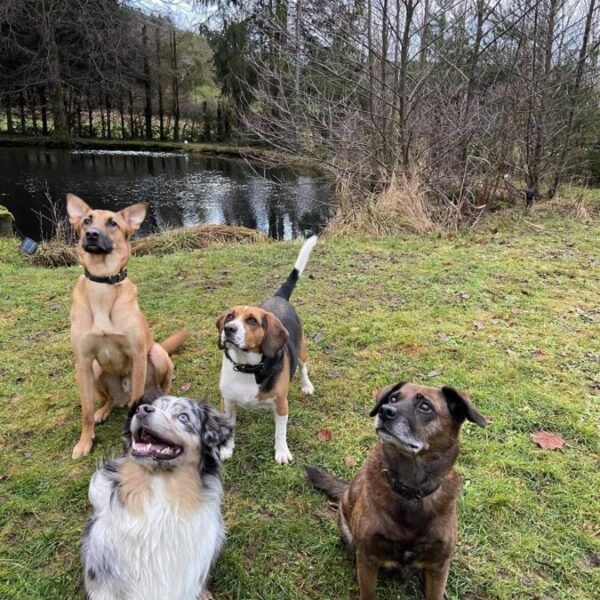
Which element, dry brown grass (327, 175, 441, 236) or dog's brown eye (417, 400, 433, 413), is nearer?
dog's brown eye (417, 400, 433, 413)

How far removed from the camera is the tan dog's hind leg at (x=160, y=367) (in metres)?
3.60

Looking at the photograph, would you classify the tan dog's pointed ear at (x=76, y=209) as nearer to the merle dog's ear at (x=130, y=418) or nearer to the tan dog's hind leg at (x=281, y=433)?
the merle dog's ear at (x=130, y=418)

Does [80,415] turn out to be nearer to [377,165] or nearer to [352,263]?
[352,263]

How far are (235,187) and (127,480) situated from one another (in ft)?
58.6

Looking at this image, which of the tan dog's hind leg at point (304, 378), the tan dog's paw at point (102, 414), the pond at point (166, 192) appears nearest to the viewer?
the tan dog's paw at point (102, 414)

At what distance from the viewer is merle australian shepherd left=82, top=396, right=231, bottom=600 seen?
2.03 m

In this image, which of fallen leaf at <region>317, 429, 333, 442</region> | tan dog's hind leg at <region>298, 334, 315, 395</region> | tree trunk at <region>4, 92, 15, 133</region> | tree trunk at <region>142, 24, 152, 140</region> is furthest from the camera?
tree trunk at <region>142, 24, 152, 140</region>

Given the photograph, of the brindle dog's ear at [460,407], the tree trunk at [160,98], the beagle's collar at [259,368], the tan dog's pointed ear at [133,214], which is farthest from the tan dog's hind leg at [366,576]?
the tree trunk at [160,98]

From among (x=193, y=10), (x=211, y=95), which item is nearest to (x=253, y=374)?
(x=193, y=10)

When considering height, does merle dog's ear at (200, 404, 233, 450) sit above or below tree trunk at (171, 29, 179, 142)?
below

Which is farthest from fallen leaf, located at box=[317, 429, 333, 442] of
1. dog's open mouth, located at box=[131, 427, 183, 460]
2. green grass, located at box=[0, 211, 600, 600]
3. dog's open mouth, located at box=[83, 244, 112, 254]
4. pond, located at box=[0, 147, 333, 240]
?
pond, located at box=[0, 147, 333, 240]

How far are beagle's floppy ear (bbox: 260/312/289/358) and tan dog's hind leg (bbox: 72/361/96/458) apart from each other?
47.5 inches

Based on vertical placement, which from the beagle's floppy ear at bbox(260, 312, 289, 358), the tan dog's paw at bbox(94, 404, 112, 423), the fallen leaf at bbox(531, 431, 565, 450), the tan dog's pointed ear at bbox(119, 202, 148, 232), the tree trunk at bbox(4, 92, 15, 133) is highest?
the tree trunk at bbox(4, 92, 15, 133)

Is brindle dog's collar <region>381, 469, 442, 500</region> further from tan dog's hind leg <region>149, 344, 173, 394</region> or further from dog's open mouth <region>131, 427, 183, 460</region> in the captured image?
tan dog's hind leg <region>149, 344, 173, 394</region>
